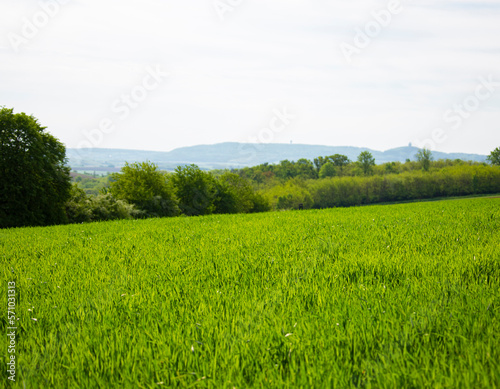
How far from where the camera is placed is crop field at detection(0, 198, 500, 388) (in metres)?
2.87

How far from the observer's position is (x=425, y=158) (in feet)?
504

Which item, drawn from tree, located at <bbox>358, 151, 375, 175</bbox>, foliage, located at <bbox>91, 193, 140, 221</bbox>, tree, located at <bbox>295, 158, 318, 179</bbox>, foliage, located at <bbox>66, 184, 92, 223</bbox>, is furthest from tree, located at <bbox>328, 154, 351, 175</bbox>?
foliage, located at <bbox>66, 184, 92, 223</bbox>

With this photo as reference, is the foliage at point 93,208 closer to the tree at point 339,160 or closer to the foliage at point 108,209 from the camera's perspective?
the foliage at point 108,209

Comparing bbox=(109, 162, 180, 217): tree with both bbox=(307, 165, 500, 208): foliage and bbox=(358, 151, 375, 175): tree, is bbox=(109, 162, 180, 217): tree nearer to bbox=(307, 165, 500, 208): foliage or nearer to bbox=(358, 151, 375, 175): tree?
bbox=(307, 165, 500, 208): foliage

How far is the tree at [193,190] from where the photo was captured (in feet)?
200

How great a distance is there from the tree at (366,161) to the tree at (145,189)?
133 m

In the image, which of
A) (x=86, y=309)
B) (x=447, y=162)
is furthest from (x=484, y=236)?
(x=447, y=162)

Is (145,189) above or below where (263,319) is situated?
above

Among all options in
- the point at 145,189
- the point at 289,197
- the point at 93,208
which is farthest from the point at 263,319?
the point at 289,197

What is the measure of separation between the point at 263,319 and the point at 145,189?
47300 mm

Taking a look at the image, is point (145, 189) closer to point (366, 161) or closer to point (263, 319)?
point (263, 319)

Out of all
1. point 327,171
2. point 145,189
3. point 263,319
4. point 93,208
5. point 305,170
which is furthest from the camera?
point 305,170

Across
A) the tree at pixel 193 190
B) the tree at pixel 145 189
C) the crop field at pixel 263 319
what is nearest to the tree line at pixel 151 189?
the tree at pixel 193 190

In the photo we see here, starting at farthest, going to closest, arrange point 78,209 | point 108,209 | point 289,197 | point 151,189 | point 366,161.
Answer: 1. point 366,161
2. point 289,197
3. point 151,189
4. point 108,209
5. point 78,209
